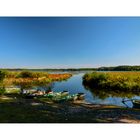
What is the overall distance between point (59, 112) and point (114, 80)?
8.58 ft

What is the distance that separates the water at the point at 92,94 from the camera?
42.6 ft

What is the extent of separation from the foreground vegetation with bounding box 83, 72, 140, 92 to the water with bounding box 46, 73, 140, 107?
22cm

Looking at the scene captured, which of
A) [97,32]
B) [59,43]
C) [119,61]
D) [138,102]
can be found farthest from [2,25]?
[138,102]

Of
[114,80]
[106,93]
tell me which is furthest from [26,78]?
[106,93]

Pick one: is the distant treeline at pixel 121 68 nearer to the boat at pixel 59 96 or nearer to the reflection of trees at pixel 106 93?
the boat at pixel 59 96

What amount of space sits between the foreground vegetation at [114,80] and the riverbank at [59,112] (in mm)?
858

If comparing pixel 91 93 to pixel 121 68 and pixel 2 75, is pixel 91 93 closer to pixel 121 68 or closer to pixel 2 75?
pixel 121 68

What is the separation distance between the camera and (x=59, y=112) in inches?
455

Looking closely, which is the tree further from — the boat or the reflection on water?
the reflection on water

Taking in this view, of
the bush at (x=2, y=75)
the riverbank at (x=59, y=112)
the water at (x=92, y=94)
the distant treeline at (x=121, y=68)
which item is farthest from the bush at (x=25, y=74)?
the distant treeline at (x=121, y=68)

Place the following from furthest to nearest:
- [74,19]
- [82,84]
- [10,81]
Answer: [82,84], [10,81], [74,19]
